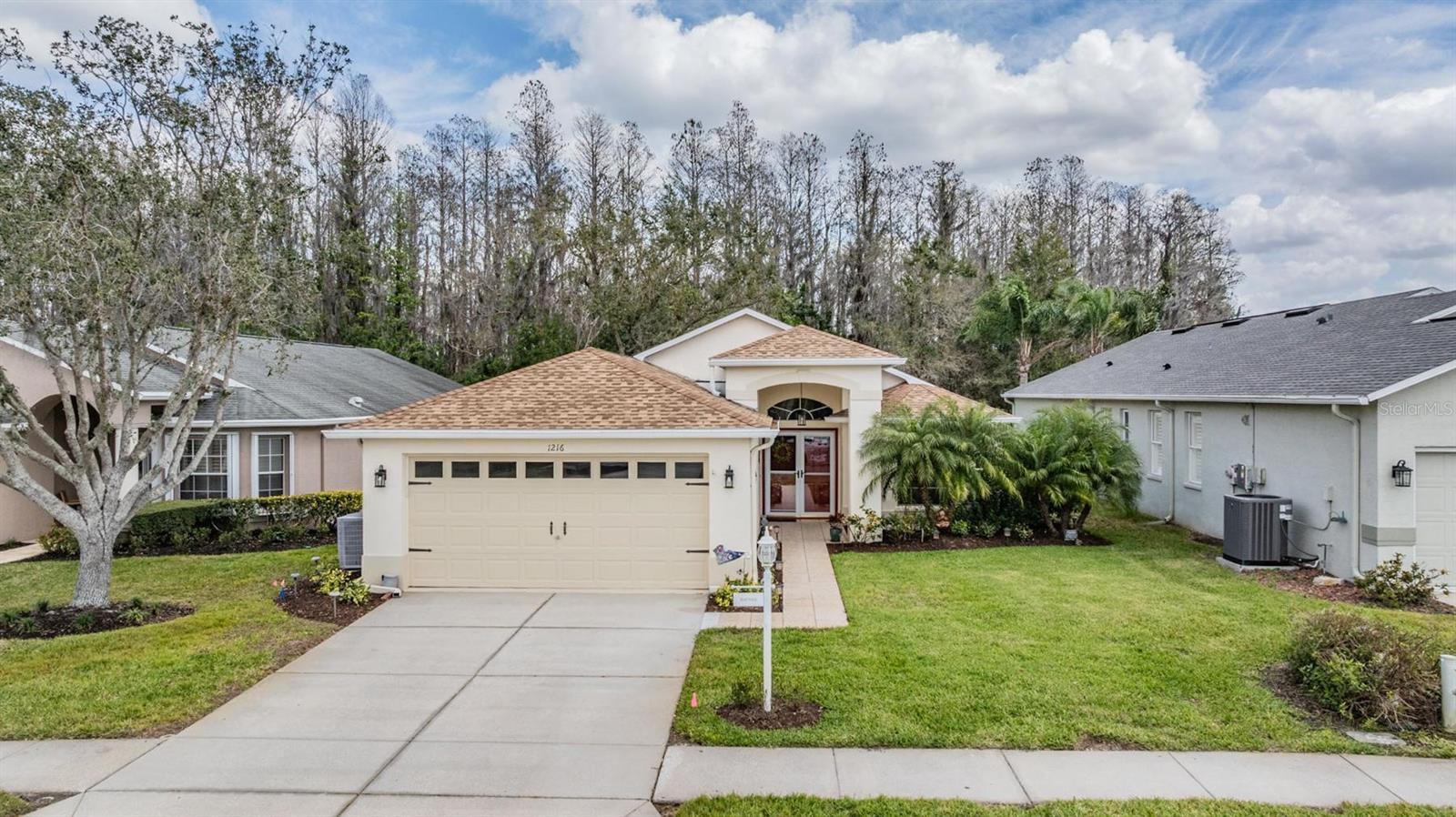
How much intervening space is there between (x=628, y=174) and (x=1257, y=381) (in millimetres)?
25052

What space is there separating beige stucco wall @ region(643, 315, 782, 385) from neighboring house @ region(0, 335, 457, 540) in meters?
7.61

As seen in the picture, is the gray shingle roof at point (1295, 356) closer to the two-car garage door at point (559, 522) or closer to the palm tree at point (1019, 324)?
the palm tree at point (1019, 324)

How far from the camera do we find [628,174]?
1304 inches

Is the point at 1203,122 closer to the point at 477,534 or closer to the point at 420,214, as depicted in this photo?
the point at 477,534

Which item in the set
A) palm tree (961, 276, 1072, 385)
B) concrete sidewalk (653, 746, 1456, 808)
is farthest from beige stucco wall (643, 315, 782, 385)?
concrete sidewalk (653, 746, 1456, 808)

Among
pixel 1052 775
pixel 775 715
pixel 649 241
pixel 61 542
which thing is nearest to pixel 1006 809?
pixel 1052 775

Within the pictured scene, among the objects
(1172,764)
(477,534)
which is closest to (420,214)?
(477,534)

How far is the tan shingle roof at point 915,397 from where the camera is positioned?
56.0ft

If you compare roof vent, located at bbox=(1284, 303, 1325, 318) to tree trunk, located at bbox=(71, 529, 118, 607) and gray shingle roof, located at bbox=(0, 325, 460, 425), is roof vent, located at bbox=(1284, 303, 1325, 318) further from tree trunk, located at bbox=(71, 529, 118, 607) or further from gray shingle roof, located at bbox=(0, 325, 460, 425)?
tree trunk, located at bbox=(71, 529, 118, 607)

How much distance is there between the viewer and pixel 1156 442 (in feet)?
59.5

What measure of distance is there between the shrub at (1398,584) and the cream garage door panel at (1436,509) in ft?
2.02

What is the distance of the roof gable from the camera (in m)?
14.8

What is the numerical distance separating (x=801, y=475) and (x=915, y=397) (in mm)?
3333

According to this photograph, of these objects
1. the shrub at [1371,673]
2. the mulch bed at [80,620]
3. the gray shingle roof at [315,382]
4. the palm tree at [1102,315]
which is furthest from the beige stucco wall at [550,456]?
Result: the palm tree at [1102,315]
